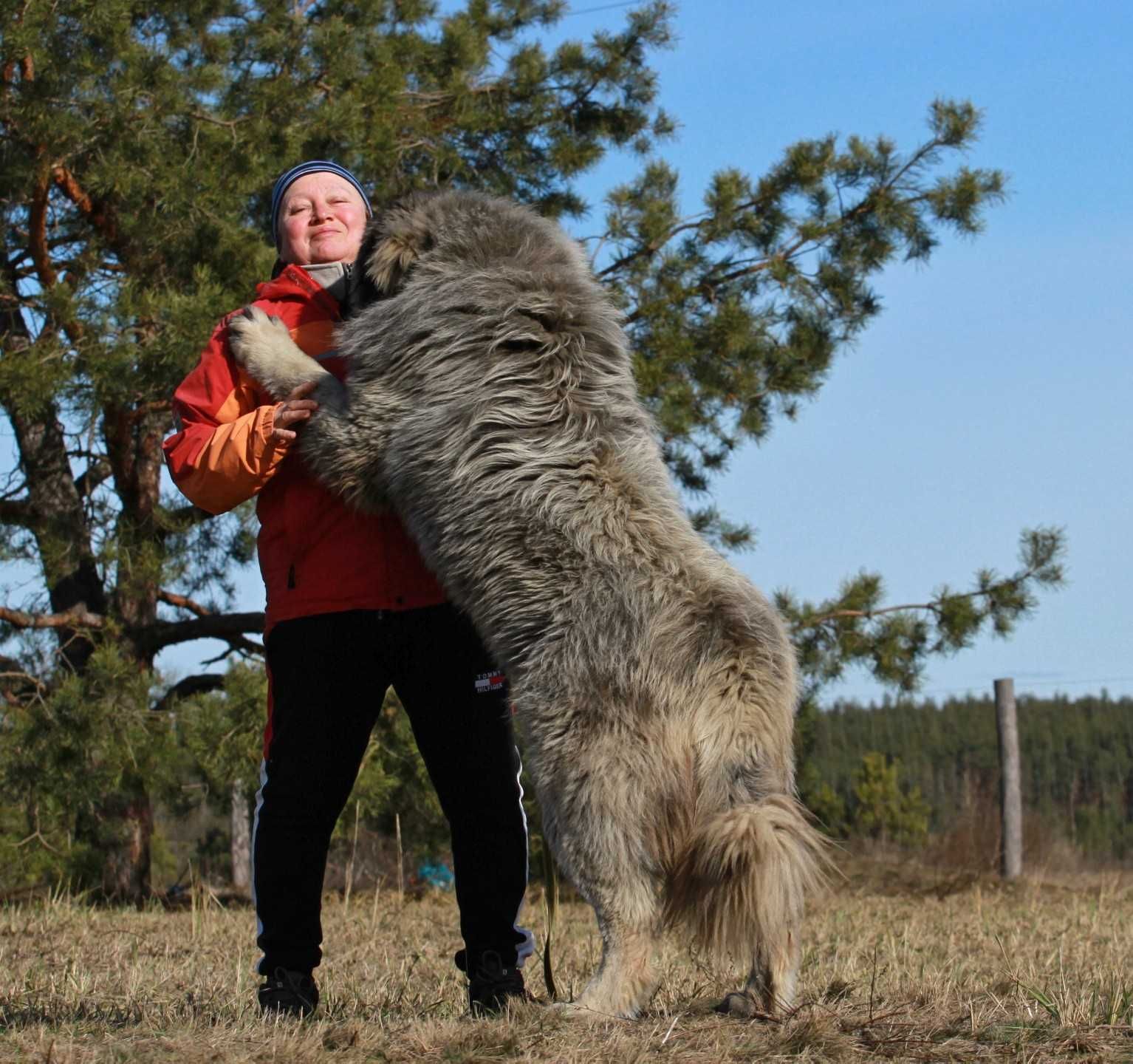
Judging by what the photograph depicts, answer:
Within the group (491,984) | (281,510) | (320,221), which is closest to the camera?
(491,984)

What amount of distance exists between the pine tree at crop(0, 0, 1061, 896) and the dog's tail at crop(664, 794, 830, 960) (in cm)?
592

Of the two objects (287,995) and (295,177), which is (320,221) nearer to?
(295,177)

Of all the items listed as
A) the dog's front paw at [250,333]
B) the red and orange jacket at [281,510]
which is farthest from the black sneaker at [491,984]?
the dog's front paw at [250,333]

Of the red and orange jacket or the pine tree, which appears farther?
the pine tree

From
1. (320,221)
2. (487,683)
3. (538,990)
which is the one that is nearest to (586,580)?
(487,683)

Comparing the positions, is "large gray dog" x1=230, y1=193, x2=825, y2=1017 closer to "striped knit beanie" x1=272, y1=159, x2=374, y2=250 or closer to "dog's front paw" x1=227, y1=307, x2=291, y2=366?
"dog's front paw" x1=227, y1=307, x2=291, y2=366

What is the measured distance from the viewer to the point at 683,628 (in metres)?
3.36

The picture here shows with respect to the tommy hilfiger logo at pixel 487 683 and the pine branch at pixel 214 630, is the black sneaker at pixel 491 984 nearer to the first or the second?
the tommy hilfiger logo at pixel 487 683

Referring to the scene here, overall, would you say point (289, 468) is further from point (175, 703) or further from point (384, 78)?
point (384, 78)

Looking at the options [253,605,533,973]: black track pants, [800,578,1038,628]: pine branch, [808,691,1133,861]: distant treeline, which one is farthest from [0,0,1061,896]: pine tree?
[808,691,1133,861]: distant treeline

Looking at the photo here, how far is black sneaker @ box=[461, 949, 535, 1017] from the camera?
3736 mm

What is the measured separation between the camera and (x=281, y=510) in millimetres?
3895

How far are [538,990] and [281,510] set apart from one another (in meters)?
1.94

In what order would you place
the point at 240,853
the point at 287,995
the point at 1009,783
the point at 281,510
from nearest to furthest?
the point at 287,995, the point at 281,510, the point at 1009,783, the point at 240,853
